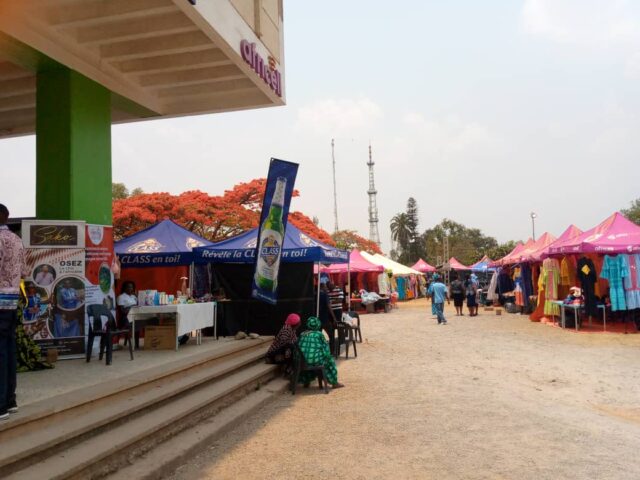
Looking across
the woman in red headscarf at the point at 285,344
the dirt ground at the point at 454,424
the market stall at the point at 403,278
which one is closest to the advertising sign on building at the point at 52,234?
the woman in red headscarf at the point at 285,344

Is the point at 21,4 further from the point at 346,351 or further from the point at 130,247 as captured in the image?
the point at 346,351

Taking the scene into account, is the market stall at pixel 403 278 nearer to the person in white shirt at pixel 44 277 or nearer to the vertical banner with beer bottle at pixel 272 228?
the vertical banner with beer bottle at pixel 272 228

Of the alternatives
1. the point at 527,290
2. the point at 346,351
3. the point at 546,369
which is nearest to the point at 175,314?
the point at 346,351

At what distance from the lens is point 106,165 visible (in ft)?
29.7

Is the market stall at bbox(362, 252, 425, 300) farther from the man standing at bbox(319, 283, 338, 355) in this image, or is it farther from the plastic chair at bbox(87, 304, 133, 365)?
the plastic chair at bbox(87, 304, 133, 365)

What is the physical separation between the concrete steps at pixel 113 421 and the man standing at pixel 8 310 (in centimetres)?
21

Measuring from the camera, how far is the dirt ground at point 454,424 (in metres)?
4.37

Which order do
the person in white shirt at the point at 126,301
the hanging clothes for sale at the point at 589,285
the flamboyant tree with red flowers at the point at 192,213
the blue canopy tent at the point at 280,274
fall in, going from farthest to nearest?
the flamboyant tree with red flowers at the point at 192,213 → the hanging clothes for sale at the point at 589,285 → the blue canopy tent at the point at 280,274 → the person in white shirt at the point at 126,301

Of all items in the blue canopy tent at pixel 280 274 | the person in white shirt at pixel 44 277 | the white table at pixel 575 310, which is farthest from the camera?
the white table at pixel 575 310

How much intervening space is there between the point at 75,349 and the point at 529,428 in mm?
6109

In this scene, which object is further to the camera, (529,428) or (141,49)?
(141,49)

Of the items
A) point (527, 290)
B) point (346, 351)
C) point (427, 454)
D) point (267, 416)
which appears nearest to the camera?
point (427, 454)

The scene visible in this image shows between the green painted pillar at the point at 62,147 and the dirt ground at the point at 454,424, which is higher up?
the green painted pillar at the point at 62,147

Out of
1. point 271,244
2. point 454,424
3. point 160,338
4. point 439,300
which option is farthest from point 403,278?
point 454,424
